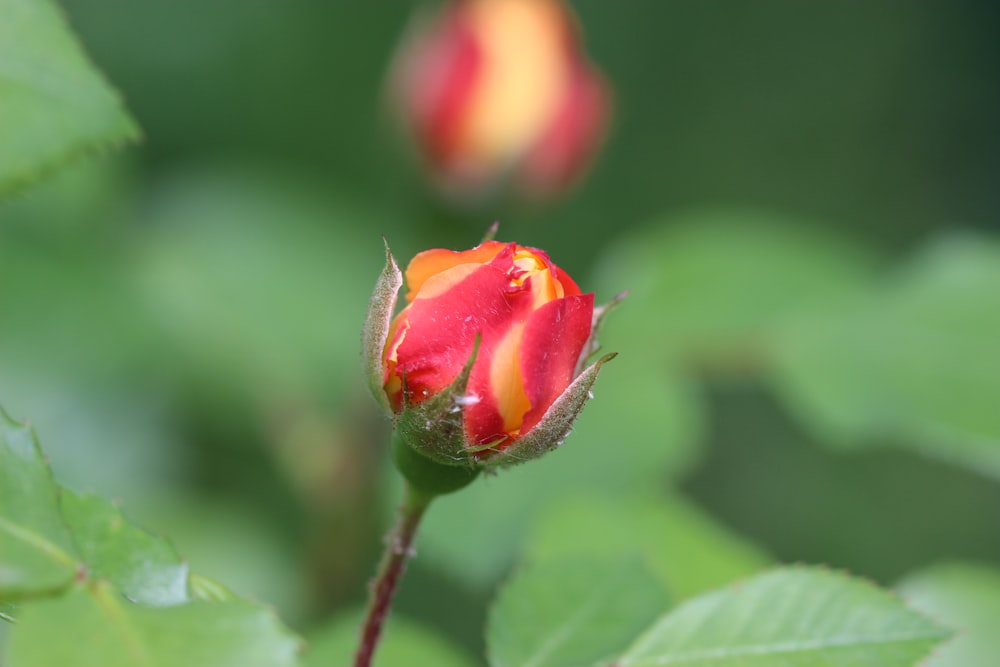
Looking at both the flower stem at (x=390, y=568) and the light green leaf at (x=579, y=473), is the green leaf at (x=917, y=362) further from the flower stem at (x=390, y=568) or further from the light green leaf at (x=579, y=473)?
the flower stem at (x=390, y=568)

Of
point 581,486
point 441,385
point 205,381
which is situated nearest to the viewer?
point 441,385

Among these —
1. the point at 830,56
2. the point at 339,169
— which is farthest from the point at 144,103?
the point at 830,56

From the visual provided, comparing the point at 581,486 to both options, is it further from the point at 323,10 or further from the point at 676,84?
the point at 676,84

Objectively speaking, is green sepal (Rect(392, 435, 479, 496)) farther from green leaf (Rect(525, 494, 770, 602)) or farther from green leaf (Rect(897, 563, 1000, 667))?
green leaf (Rect(897, 563, 1000, 667))

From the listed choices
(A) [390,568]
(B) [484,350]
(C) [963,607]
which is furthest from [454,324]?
(C) [963,607]

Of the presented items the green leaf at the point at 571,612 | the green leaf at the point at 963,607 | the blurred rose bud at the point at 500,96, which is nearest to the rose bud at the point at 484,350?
the green leaf at the point at 571,612
